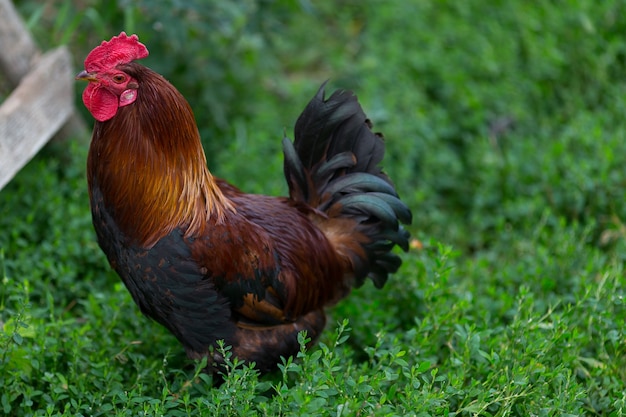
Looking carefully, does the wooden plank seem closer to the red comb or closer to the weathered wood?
the weathered wood

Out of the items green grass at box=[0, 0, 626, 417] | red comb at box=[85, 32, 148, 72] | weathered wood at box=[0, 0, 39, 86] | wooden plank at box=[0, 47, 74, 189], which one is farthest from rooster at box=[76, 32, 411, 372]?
weathered wood at box=[0, 0, 39, 86]

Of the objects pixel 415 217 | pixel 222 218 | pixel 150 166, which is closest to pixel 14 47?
pixel 150 166

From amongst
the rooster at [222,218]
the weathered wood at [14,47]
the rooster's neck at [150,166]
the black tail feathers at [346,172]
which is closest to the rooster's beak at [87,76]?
the rooster at [222,218]

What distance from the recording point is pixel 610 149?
5195 millimetres

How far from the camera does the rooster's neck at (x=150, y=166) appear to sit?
3092 mm

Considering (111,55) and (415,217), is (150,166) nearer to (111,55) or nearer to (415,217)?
(111,55)

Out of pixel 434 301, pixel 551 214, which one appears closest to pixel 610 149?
pixel 551 214

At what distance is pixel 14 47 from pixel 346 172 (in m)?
2.41

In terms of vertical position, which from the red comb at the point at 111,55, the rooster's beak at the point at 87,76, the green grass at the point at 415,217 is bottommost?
the green grass at the point at 415,217

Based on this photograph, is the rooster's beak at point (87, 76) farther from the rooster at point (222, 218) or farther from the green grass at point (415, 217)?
the green grass at point (415, 217)

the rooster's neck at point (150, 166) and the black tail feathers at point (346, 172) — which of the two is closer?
the rooster's neck at point (150, 166)

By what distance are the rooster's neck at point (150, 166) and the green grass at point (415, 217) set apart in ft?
2.13

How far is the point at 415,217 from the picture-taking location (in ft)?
17.1

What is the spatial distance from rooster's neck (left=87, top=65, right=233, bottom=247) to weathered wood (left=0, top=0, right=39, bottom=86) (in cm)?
189
